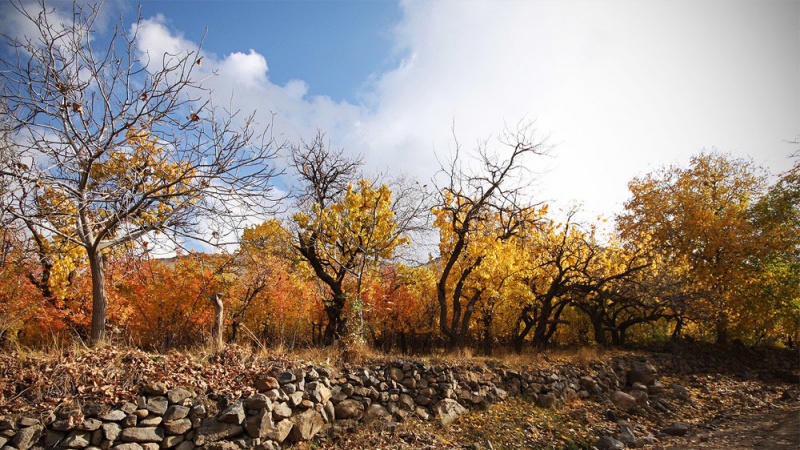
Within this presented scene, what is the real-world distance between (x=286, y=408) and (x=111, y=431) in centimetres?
260

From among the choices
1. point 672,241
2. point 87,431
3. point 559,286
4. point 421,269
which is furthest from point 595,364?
point 87,431

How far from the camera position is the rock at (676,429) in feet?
30.4

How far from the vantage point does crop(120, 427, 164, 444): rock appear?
220 inches

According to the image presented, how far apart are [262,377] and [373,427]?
250 centimetres

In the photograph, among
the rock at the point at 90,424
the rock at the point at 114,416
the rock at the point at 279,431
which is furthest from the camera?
the rock at the point at 279,431

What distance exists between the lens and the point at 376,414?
795cm

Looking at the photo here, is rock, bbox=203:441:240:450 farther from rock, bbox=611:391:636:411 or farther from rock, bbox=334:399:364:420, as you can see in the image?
rock, bbox=611:391:636:411

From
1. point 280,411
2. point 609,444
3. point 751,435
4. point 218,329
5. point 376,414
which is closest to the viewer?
point 280,411

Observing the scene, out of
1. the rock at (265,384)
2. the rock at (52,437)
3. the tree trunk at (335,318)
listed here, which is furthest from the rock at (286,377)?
the tree trunk at (335,318)

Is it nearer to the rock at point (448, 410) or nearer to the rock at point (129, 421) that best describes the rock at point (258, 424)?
the rock at point (129, 421)

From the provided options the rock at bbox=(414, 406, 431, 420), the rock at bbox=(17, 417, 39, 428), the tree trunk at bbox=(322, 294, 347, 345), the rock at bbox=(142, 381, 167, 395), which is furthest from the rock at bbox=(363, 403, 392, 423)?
the rock at bbox=(17, 417, 39, 428)

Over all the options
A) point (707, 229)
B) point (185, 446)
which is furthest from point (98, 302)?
point (707, 229)

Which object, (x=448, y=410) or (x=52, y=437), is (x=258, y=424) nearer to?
(x=52, y=437)

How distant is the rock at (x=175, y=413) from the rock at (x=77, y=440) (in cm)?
95
